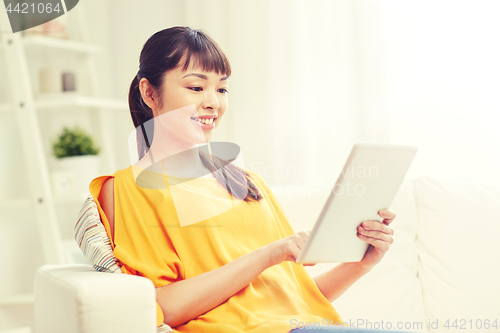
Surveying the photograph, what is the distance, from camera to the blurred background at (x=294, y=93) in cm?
170

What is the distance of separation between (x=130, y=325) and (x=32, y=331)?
5.07ft

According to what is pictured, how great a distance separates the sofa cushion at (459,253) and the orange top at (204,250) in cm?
49

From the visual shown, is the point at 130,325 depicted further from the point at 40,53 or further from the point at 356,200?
the point at 40,53

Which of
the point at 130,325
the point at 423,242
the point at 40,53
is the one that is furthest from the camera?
the point at 40,53

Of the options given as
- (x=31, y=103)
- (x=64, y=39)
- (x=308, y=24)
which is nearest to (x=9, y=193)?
(x=31, y=103)

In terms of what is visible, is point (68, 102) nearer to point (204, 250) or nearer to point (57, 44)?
point (57, 44)

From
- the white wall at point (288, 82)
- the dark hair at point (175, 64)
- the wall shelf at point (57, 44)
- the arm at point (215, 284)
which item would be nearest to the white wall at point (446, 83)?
the white wall at point (288, 82)

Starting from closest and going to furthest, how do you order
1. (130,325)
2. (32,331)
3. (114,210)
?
(130,325) → (114,210) → (32,331)

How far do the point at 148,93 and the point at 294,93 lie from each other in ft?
3.36

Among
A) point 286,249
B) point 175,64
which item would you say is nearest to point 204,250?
point 286,249

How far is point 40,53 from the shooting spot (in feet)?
7.16

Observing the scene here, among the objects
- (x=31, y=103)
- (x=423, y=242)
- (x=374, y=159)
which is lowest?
(x=423, y=242)

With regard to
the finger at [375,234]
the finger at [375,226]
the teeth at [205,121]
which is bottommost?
the finger at [375,234]

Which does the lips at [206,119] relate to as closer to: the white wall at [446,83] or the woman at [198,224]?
the woman at [198,224]
